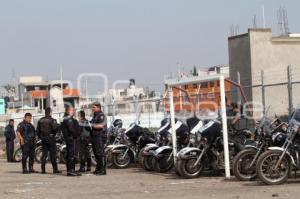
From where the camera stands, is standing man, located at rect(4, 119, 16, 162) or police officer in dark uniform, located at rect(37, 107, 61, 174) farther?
A: standing man, located at rect(4, 119, 16, 162)

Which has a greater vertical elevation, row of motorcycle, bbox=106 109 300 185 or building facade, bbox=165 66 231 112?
building facade, bbox=165 66 231 112

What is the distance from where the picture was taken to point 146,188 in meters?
11.5

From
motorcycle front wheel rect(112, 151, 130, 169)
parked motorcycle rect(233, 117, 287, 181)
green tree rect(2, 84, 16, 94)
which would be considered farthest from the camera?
green tree rect(2, 84, 16, 94)

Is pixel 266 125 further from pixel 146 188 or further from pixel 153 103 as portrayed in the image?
pixel 153 103

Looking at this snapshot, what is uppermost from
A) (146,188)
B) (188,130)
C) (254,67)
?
(254,67)

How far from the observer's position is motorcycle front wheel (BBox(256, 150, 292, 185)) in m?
11.1

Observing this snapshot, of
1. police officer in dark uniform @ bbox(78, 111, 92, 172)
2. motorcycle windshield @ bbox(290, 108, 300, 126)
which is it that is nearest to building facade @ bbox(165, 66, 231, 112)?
police officer in dark uniform @ bbox(78, 111, 92, 172)

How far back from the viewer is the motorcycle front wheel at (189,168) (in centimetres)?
1283

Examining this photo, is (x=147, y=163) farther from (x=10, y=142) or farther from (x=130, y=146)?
(x=10, y=142)

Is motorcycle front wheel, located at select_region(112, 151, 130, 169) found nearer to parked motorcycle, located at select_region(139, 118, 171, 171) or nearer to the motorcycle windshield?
parked motorcycle, located at select_region(139, 118, 171, 171)

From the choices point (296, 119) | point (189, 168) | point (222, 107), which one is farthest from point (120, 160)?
point (296, 119)

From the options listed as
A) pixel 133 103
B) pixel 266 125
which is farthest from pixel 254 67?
pixel 266 125

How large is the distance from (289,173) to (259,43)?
22705 mm

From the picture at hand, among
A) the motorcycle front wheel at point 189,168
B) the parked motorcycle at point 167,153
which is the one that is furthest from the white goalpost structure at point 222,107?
the motorcycle front wheel at point 189,168
